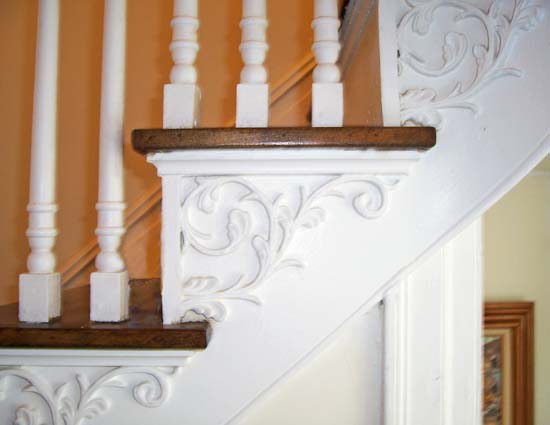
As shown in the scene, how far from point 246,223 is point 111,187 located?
194mm

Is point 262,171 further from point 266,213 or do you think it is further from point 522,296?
point 522,296

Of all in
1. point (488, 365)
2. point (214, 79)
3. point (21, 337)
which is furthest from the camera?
point (214, 79)

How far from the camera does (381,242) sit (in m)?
0.64

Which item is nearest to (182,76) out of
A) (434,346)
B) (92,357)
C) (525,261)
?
(92,357)

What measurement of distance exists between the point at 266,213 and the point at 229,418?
0.94 ft

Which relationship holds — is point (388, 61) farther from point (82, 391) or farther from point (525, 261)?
point (525, 261)

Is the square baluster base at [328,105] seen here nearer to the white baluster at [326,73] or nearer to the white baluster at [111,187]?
the white baluster at [326,73]

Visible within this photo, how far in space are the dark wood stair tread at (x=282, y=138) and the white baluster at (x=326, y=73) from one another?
0.14ft

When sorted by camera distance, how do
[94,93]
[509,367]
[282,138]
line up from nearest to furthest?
[282,138]
[509,367]
[94,93]

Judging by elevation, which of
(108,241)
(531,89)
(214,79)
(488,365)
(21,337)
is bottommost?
(488,365)

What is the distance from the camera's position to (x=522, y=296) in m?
1.41

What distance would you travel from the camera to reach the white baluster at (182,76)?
0.64m

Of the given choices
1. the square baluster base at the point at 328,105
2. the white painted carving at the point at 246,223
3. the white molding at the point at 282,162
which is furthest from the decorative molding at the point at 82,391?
the square baluster base at the point at 328,105

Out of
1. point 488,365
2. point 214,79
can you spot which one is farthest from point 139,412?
point 214,79
